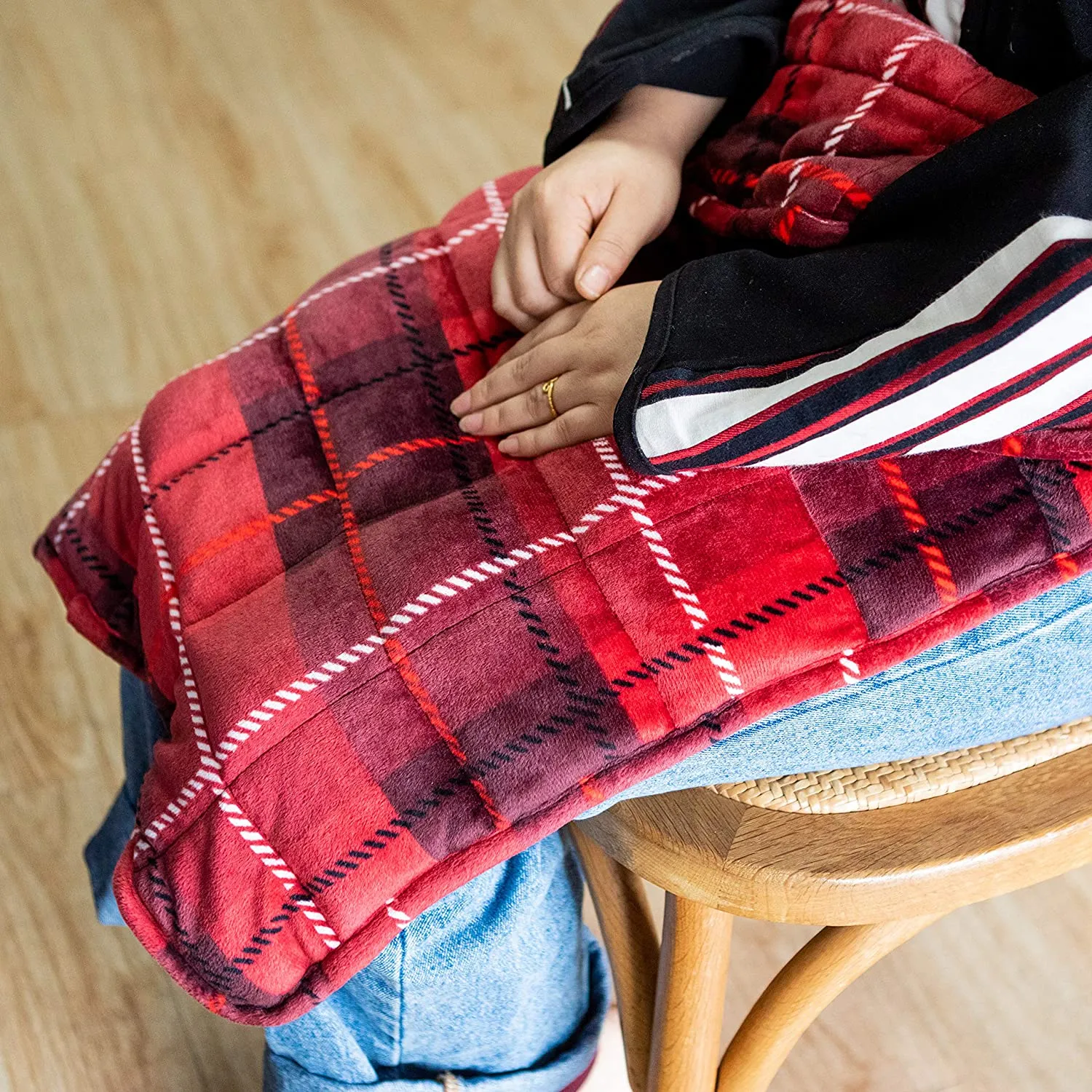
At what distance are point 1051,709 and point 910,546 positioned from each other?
0.31ft

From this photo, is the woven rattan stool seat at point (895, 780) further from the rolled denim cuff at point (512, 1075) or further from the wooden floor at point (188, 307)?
the wooden floor at point (188, 307)

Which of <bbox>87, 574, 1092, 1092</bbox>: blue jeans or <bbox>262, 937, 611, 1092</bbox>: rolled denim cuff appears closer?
<bbox>87, 574, 1092, 1092</bbox>: blue jeans

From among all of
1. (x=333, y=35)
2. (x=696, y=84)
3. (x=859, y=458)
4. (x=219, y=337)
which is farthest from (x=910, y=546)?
(x=333, y=35)

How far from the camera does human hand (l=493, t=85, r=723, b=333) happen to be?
545 mm

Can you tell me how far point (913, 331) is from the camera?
41 centimetres

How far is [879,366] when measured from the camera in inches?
15.9

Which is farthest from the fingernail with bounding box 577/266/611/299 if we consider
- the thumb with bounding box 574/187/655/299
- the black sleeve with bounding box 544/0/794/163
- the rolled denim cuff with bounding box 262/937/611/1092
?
the rolled denim cuff with bounding box 262/937/611/1092

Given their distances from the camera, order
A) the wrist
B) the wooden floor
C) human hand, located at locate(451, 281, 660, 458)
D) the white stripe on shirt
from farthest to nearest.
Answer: the wooden floor, the wrist, human hand, located at locate(451, 281, 660, 458), the white stripe on shirt

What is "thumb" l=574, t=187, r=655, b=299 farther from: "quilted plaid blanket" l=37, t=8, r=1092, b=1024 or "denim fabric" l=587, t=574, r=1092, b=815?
"denim fabric" l=587, t=574, r=1092, b=815

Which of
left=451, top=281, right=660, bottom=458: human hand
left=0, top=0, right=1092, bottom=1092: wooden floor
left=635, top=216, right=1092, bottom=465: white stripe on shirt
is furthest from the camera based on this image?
left=0, top=0, right=1092, bottom=1092: wooden floor

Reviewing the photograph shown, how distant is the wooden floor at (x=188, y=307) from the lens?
2.72ft

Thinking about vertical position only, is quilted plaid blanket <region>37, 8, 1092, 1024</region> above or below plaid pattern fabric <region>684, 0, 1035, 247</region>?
below

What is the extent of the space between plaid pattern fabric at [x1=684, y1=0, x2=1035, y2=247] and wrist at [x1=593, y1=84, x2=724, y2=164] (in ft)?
0.12

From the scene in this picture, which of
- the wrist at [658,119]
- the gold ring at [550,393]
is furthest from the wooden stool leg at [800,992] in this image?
the wrist at [658,119]
